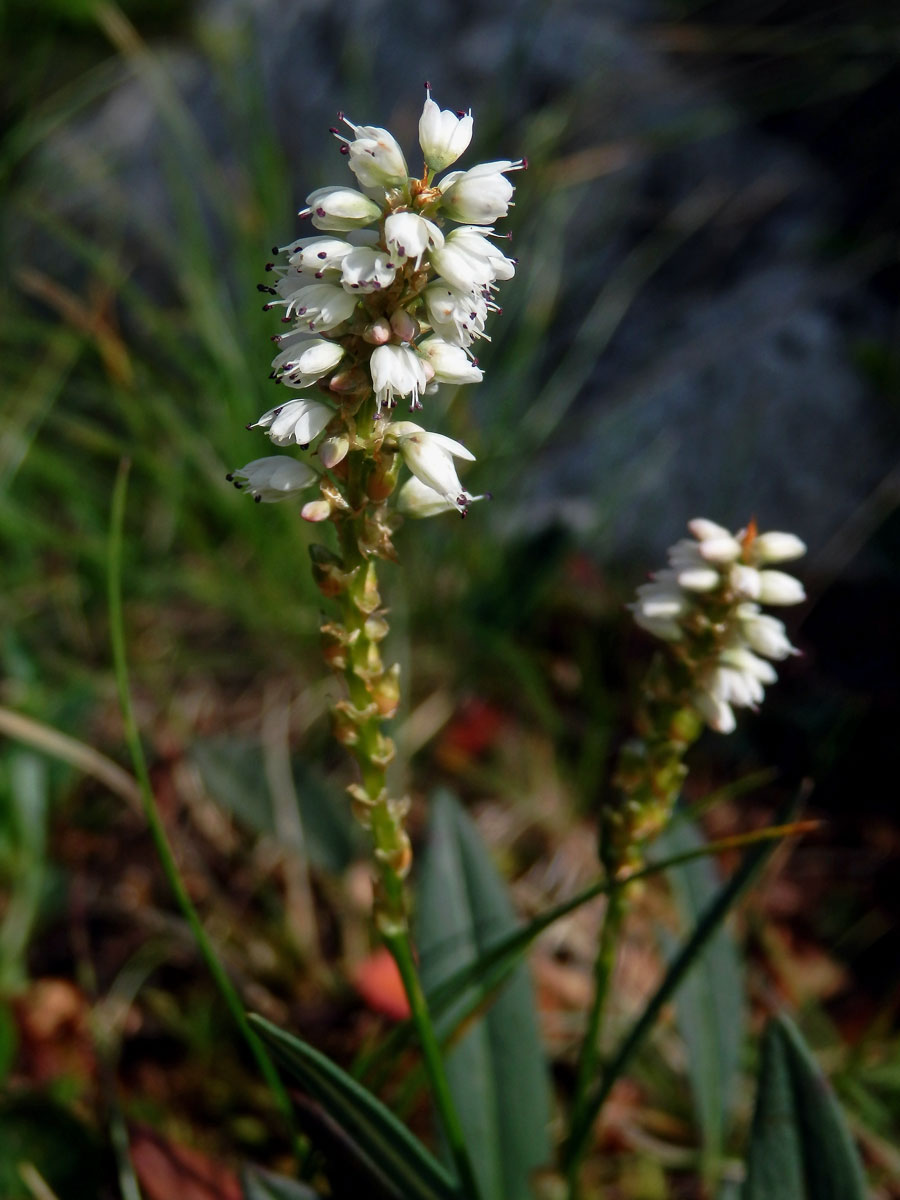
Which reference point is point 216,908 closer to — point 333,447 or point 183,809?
point 183,809

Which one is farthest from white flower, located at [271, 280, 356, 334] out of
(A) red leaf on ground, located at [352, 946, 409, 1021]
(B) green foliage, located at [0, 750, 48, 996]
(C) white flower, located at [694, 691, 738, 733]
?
(B) green foliage, located at [0, 750, 48, 996]

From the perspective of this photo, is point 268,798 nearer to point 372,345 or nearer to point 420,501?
point 420,501

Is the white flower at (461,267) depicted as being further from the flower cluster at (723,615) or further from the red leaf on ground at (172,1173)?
the red leaf on ground at (172,1173)

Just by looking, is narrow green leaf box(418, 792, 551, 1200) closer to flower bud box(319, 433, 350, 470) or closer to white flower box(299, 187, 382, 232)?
flower bud box(319, 433, 350, 470)

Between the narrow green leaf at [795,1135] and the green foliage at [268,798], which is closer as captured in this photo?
the narrow green leaf at [795,1135]

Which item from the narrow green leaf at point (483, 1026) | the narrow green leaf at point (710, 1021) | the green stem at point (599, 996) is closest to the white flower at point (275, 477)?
the green stem at point (599, 996)

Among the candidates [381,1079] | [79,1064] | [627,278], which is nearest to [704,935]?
[381,1079]
